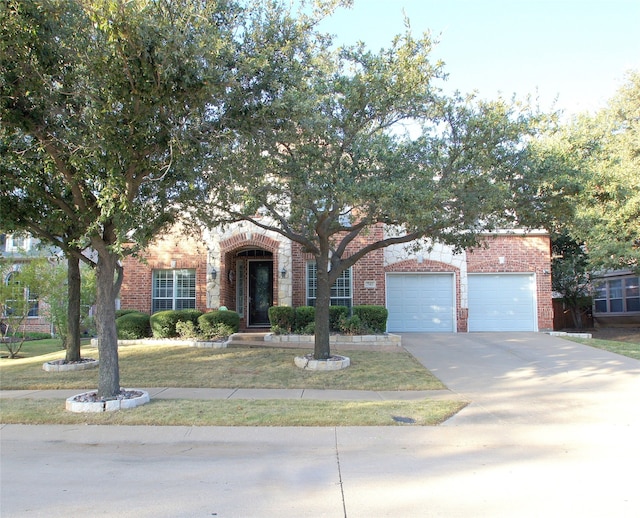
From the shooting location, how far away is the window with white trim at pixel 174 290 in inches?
681

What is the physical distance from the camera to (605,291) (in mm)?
25266

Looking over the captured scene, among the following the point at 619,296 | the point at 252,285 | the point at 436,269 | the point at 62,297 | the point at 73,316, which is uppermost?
the point at 436,269

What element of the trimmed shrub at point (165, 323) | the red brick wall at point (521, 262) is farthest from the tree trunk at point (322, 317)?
the red brick wall at point (521, 262)

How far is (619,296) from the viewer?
2450cm

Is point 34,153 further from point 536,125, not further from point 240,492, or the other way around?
point 536,125

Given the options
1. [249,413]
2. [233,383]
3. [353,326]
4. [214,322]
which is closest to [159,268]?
[214,322]

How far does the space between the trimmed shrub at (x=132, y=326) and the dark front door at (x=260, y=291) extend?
12.3 feet

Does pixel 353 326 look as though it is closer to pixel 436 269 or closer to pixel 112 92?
pixel 436 269

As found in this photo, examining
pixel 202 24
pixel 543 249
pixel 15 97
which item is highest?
pixel 202 24

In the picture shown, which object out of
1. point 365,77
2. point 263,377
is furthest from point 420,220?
point 263,377

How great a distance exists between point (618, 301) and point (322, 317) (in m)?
20.1

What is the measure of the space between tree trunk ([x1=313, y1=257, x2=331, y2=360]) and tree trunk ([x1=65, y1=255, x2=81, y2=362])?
18.8 ft

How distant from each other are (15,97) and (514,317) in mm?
16121

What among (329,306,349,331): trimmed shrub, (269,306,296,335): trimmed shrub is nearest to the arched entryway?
(269,306,296,335): trimmed shrub
